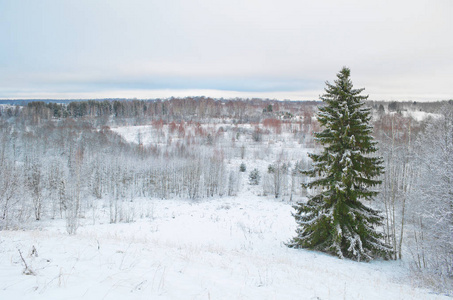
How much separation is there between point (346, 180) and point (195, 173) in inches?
1564

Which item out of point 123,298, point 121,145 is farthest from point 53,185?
point 123,298

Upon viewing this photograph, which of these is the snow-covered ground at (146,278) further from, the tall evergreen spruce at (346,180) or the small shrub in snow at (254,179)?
the small shrub in snow at (254,179)

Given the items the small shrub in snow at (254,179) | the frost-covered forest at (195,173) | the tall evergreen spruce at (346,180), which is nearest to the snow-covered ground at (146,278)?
the frost-covered forest at (195,173)

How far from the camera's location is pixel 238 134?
95188 mm

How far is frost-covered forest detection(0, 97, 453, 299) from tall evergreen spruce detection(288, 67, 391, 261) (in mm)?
2062

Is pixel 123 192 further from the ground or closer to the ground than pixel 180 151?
closer to the ground

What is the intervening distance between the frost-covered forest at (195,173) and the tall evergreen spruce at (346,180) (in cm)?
206

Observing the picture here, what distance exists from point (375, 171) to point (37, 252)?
1410 centimetres

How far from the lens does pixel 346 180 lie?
11531 millimetres

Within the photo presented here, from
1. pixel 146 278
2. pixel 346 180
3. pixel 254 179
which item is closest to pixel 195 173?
pixel 254 179

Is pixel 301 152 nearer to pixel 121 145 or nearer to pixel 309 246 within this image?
pixel 121 145

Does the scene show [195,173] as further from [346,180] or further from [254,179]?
[346,180]

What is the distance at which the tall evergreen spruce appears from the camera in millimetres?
11648

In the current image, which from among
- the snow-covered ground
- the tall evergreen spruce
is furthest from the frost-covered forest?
the tall evergreen spruce
